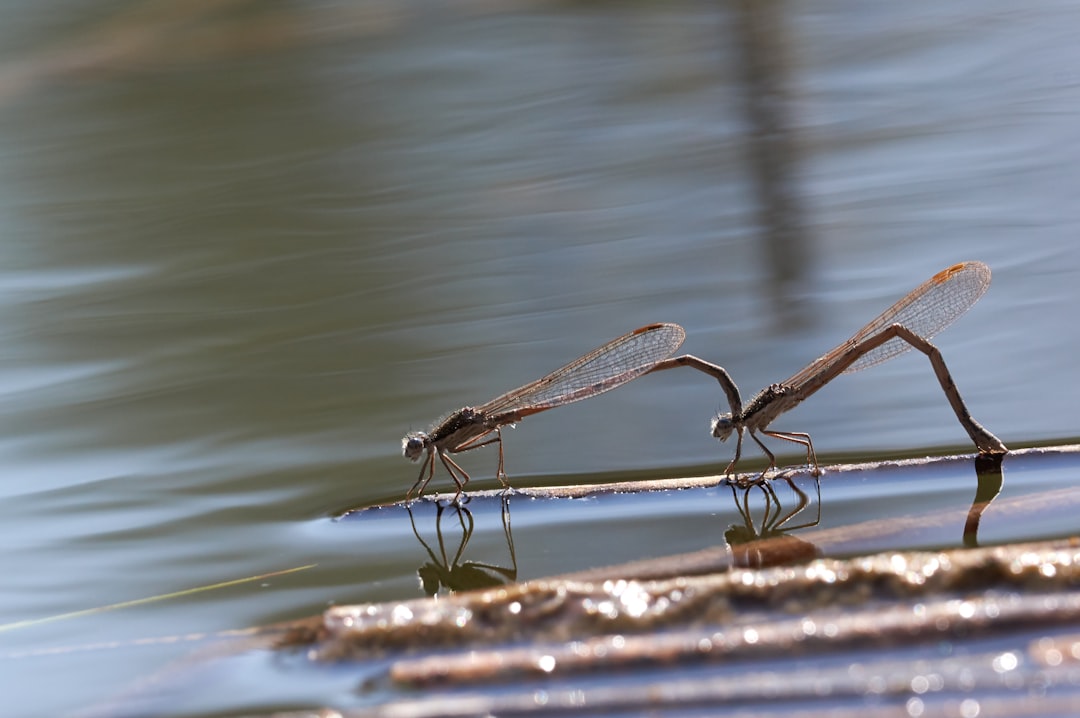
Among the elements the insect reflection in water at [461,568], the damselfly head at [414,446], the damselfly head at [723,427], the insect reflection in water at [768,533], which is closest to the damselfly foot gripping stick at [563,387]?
the damselfly head at [414,446]

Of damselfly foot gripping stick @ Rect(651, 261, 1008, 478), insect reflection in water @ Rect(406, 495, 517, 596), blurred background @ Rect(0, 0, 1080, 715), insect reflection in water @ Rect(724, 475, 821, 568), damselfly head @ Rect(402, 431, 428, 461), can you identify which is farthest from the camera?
damselfly head @ Rect(402, 431, 428, 461)

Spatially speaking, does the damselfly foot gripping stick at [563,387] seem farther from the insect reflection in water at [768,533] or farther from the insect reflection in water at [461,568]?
the insect reflection in water at [768,533]

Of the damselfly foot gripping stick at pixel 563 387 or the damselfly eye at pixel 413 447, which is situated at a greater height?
the damselfly foot gripping stick at pixel 563 387

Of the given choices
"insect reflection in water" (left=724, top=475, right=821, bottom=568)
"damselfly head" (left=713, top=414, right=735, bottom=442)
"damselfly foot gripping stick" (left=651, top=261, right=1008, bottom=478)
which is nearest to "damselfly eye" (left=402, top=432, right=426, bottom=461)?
"damselfly foot gripping stick" (left=651, top=261, right=1008, bottom=478)

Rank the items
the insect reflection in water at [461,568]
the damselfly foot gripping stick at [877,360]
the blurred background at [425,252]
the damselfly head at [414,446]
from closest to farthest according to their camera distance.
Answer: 1. the insect reflection in water at [461,568]
2. the blurred background at [425,252]
3. the damselfly foot gripping stick at [877,360]
4. the damselfly head at [414,446]

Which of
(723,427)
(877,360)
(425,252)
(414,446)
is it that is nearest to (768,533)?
(723,427)

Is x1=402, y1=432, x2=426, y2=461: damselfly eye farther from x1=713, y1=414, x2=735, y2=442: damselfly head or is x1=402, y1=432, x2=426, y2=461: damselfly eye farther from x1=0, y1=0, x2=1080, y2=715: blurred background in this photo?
x1=713, y1=414, x2=735, y2=442: damselfly head

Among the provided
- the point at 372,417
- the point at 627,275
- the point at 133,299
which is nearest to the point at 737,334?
the point at 627,275
